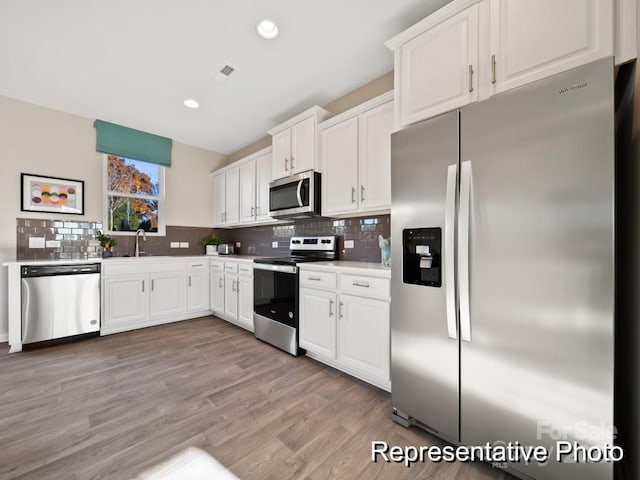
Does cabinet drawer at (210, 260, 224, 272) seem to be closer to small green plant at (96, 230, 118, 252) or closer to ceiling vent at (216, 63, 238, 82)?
small green plant at (96, 230, 118, 252)

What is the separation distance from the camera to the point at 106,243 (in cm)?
344

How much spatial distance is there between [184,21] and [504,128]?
230cm

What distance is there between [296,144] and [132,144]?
256 centimetres

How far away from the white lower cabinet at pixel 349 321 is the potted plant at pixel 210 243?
2479 mm

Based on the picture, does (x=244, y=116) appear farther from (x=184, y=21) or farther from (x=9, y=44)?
(x=9, y=44)

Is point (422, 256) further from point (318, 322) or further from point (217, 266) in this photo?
point (217, 266)

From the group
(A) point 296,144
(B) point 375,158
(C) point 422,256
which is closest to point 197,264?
(A) point 296,144

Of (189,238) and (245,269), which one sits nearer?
(245,269)

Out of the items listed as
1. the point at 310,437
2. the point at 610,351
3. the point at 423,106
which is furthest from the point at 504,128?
the point at 310,437

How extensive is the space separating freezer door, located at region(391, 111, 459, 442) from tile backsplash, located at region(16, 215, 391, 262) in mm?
1049

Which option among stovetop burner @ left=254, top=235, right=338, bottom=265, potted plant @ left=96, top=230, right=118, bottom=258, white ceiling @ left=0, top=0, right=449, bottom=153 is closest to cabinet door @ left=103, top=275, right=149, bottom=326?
potted plant @ left=96, top=230, right=118, bottom=258

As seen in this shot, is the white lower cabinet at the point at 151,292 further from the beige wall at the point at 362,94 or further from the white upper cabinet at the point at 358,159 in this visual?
the beige wall at the point at 362,94

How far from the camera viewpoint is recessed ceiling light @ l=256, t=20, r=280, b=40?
2.00 m

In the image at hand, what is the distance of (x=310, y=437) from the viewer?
5.10 feet
